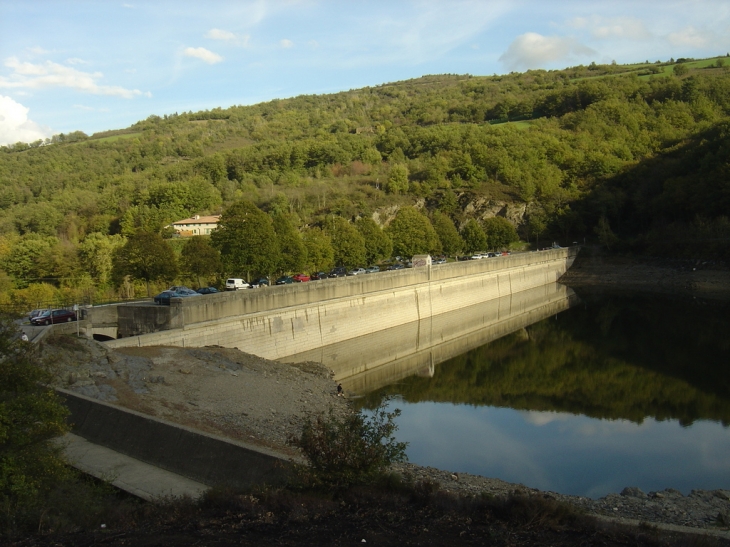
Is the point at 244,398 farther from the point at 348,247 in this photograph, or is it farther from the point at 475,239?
the point at 475,239

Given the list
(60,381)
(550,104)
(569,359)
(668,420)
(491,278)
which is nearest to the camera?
(60,381)

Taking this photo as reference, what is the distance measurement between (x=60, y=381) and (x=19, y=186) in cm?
9483

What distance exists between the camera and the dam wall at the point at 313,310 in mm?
28906

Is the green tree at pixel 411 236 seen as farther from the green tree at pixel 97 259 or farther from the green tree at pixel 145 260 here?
the green tree at pixel 145 260

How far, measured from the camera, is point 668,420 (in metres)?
24.3

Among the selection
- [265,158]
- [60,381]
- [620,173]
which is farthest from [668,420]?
[265,158]

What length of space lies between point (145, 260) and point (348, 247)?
83.7 ft

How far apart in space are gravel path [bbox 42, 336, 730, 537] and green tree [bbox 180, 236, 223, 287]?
619 inches

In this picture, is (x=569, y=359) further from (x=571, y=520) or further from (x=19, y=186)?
(x=19, y=186)

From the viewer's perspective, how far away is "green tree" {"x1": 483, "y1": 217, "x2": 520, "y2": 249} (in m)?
87.3

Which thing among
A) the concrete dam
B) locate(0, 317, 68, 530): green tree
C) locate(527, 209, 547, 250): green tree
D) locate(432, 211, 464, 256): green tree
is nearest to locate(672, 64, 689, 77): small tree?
locate(527, 209, 547, 250): green tree

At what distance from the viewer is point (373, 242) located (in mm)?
66000

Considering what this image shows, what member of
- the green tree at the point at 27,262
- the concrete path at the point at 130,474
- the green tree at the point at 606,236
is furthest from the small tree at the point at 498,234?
the concrete path at the point at 130,474

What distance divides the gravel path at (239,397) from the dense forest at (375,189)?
16.3 meters
